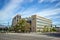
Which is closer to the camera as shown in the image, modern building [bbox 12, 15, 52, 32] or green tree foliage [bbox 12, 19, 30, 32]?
green tree foliage [bbox 12, 19, 30, 32]

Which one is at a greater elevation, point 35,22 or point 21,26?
point 35,22

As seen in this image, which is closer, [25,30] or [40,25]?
[25,30]

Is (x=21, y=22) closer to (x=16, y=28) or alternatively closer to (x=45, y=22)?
(x=16, y=28)

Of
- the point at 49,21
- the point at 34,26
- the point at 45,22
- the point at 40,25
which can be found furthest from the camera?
the point at 49,21

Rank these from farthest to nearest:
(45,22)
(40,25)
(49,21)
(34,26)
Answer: (49,21), (45,22), (40,25), (34,26)

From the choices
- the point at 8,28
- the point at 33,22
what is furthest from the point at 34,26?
the point at 8,28

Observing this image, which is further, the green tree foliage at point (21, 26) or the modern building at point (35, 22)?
→ the modern building at point (35, 22)

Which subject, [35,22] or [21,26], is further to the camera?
[35,22]

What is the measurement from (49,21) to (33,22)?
24.7 metres

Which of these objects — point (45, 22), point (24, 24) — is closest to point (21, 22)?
point (24, 24)

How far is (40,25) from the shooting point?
92.2 metres

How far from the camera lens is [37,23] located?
3447 inches

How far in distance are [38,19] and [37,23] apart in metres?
3.26

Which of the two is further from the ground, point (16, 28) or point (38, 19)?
point (38, 19)
